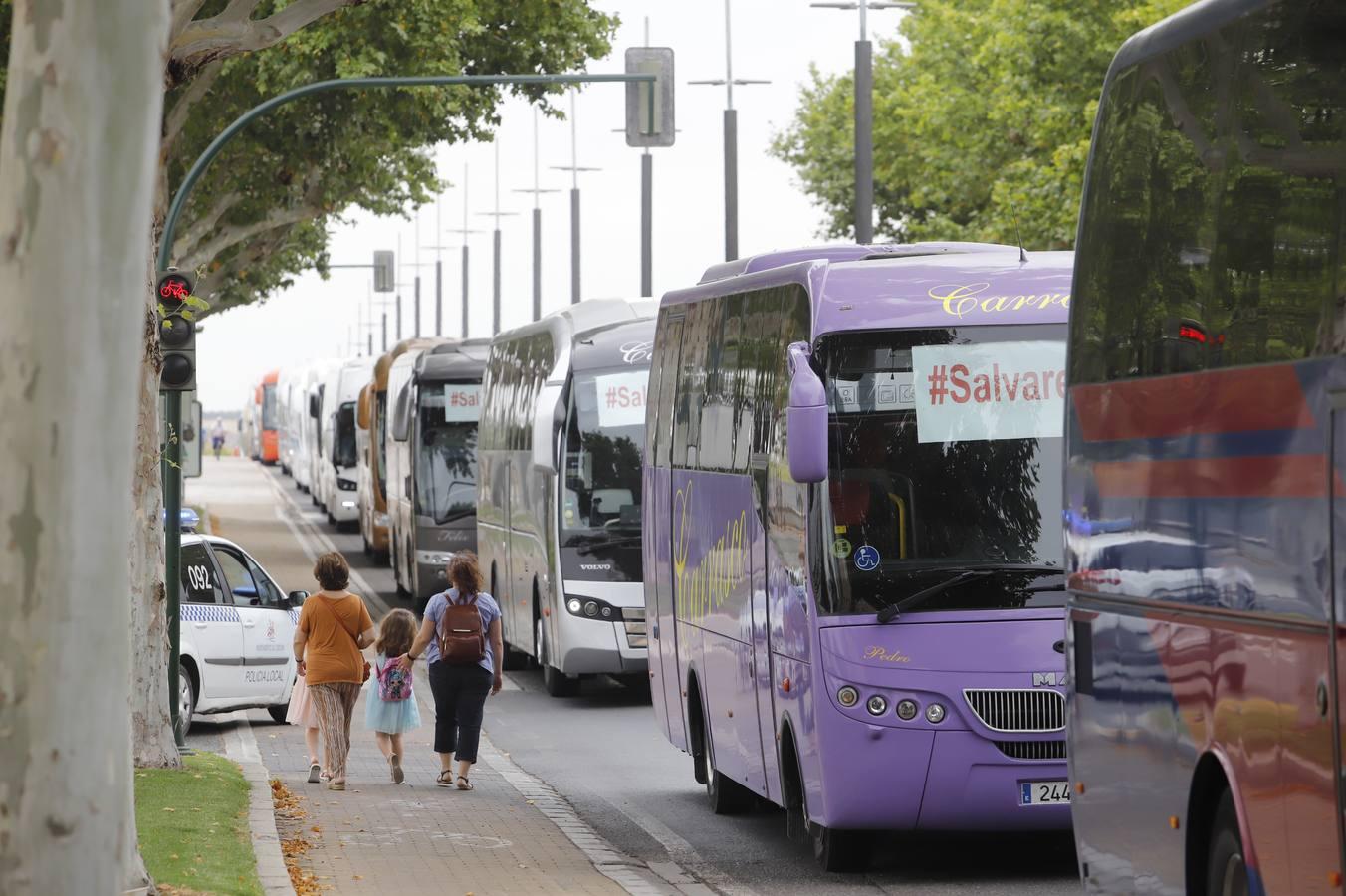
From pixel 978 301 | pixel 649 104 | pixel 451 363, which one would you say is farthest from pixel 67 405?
pixel 451 363

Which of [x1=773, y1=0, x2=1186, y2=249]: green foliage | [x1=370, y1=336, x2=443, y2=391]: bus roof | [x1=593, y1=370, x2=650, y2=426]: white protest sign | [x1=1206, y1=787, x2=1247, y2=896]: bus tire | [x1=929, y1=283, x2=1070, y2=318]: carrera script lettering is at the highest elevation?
[x1=773, y1=0, x2=1186, y2=249]: green foliage

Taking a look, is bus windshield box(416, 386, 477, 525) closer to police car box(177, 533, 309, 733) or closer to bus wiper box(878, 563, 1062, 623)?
police car box(177, 533, 309, 733)

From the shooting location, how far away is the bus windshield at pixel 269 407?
372 feet

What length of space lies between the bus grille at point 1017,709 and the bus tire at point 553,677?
499 inches

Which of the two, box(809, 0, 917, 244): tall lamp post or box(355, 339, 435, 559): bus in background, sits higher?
box(809, 0, 917, 244): tall lamp post

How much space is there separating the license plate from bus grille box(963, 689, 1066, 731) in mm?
264

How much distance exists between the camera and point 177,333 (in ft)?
59.9

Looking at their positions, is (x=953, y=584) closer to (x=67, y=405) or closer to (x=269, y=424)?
(x=67, y=405)

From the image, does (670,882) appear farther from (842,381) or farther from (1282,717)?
(1282,717)

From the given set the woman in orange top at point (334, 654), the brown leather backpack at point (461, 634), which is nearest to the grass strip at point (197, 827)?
the woman in orange top at point (334, 654)

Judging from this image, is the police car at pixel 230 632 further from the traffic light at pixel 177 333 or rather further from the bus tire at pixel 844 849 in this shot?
the bus tire at pixel 844 849

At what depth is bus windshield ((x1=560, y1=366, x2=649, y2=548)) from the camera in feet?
77.4

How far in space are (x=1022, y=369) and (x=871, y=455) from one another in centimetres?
87

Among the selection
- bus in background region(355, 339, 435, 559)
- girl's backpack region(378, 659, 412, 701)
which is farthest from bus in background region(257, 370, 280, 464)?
girl's backpack region(378, 659, 412, 701)
